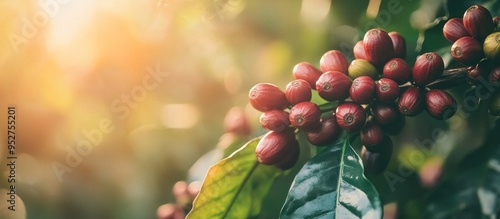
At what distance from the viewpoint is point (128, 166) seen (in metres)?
1.58

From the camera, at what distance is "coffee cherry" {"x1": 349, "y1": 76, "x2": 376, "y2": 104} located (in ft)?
2.55

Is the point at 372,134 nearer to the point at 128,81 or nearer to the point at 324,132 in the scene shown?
the point at 324,132

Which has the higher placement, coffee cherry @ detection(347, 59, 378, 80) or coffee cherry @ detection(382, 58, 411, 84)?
Result: coffee cherry @ detection(347, 59, 378, 80)

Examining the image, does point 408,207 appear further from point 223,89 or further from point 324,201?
point 223,89

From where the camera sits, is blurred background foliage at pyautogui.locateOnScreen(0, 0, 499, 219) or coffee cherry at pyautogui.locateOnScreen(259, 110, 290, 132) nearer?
coffee cherry at pyautogui.locateOnScreen(259, 110, 290, 132)

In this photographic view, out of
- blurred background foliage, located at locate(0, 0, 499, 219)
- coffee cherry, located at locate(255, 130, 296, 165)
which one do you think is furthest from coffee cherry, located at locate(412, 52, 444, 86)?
blurred background foliage, located at locate(0, 0, 499, 219)

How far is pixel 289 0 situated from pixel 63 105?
668 mm

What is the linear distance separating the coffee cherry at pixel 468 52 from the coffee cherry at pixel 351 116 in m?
0.16

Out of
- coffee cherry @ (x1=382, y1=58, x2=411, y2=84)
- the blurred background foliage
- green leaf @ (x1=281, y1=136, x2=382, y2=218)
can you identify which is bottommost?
green leaf @ (x1=281, y1=136, x2=382, y2=218)

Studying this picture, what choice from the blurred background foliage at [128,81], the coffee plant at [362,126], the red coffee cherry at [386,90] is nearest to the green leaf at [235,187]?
the coffee plant at [362,126]

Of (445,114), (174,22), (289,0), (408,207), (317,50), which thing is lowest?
(408,207)

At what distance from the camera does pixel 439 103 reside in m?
0.78

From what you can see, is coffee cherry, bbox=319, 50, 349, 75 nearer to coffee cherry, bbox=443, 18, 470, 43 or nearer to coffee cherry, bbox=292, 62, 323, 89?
coffee cherry, bbox=292, 62, 323, 89

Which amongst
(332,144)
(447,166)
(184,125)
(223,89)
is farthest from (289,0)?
(332,144)
